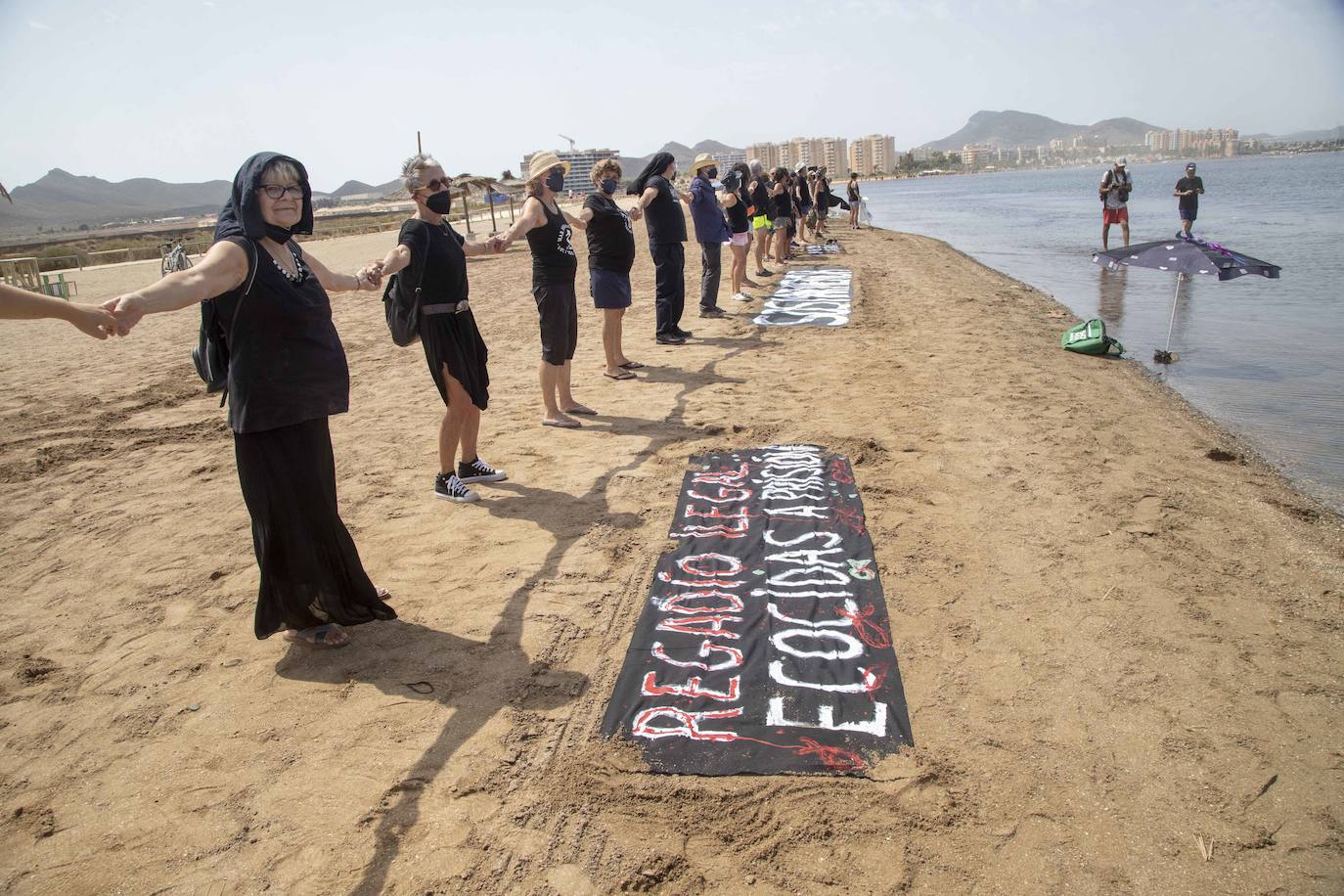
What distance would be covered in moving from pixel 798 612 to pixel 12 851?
270cm

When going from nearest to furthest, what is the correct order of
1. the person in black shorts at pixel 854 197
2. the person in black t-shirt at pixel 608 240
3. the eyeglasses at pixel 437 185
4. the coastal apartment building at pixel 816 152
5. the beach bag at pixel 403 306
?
the eyeglasses at pixel 437 185 → the beach bag at pixel 403 306 → the person in black t-shirt at pixel 608 240 → the person in black shorts at pixel 854 197 → the coastal apartment building at pixel 816 152

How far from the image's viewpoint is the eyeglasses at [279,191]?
275 cm

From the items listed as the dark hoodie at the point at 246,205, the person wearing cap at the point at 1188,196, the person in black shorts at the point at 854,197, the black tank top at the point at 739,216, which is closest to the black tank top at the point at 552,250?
the dark hoodie at the point at 246,205

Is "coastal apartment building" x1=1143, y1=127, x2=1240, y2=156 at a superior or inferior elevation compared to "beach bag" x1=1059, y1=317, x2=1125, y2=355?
superior

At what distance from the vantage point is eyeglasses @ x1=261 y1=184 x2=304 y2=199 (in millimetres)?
2750

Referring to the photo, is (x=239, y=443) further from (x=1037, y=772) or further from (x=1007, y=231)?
(x=1007, y=231)

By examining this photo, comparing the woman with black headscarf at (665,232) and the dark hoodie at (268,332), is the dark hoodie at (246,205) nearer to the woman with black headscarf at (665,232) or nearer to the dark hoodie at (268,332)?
the dark hoodie at (268,332)

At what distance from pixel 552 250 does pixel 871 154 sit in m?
176

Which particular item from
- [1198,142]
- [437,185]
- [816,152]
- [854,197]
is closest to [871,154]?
[816,152]

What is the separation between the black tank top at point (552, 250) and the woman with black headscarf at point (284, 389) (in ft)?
6.89

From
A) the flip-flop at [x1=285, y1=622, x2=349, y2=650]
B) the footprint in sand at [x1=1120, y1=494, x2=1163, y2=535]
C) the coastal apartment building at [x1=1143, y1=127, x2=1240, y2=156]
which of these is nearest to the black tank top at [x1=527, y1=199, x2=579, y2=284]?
the flip-flop at [x1=285, y1=622, x2=349, y2=650]

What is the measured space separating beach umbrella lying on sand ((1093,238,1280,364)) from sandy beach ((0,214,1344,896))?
162 cm

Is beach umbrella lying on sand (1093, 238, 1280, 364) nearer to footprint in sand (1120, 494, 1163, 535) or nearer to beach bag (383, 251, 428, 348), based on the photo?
footprint in sand (1120, 494, 1163, 535)

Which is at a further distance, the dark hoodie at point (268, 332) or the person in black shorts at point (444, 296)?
the person in black shorts at point (444, 296)
